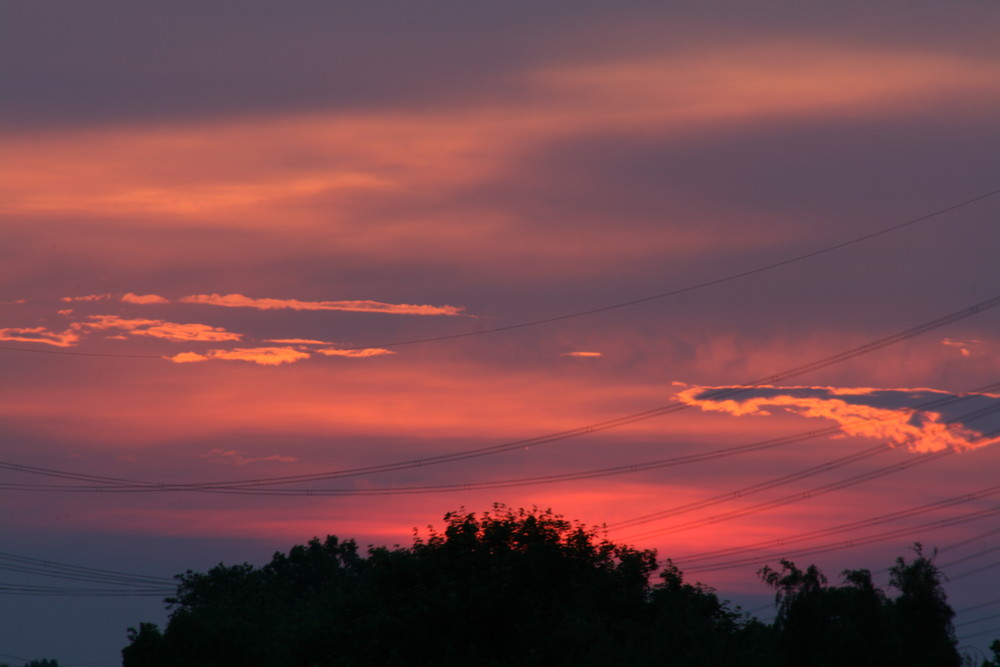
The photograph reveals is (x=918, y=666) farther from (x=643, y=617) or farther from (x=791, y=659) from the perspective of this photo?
(x=643, y=617)

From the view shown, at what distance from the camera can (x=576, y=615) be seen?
57.2 meters

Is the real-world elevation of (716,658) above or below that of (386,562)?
below

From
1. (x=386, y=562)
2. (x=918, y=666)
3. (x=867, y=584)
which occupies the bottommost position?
(x=918, y=666)

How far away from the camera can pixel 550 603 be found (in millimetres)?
68625

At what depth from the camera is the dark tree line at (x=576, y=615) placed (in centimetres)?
5328

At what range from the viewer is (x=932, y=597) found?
199 feet

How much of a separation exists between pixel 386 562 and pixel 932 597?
3152cm

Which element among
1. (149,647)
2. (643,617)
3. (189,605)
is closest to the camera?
(643,617)

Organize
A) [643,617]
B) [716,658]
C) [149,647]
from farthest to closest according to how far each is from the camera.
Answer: [149,647] → [643,617] → [716,658]

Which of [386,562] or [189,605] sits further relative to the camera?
[189,605]

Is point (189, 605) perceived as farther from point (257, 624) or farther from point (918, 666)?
point (918, 666)

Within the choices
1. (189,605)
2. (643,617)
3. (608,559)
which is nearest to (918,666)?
(643,617)

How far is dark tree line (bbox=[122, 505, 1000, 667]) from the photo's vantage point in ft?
175

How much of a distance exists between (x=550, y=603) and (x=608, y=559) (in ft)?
16.9
